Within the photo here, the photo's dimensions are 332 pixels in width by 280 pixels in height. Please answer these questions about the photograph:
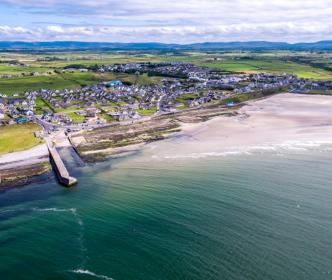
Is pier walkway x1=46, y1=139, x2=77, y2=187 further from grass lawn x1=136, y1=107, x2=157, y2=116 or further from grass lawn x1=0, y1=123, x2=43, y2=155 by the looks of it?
grass lawn x1=136, y1=107, x2=157, y2=116

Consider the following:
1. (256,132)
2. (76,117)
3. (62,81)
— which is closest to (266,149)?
(256,132)

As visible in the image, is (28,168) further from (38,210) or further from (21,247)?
(21,247)

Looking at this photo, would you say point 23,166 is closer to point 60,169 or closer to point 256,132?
point 60,169

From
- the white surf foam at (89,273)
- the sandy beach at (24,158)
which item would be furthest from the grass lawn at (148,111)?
the white surf foam at (89,273)

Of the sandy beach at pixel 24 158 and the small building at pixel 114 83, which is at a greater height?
the small building at pixel 114 83

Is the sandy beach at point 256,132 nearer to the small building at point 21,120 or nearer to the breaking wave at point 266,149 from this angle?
the breaking wave at point 266,149

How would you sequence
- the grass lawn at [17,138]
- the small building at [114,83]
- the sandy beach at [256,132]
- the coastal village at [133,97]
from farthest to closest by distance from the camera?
the small building at [114,83] < the coastal village at [133,97] < the grass lawn at [17,138] < the sandy beach at [256,132]

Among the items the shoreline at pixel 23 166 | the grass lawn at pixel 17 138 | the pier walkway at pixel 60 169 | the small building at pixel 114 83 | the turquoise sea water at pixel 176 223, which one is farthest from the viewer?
the small building at pixel 114 83
